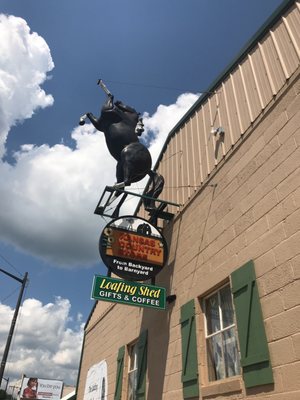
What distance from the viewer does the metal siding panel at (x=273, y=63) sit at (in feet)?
20.5

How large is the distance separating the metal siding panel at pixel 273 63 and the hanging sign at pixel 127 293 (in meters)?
4.32

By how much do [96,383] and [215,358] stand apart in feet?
23.8

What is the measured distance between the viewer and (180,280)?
802 cm

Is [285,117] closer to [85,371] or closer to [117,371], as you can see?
[117,371]

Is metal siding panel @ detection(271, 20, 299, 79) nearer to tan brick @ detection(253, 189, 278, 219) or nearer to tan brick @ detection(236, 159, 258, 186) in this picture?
tan brick @ detection(236, 159, 258, 186)

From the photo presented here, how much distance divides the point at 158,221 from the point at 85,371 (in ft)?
23.8

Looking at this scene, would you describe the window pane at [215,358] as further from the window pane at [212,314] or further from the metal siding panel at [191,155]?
the metal siding panel at [191,155]

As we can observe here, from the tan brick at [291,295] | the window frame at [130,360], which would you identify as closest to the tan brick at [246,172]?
the tan brick at [291,295]

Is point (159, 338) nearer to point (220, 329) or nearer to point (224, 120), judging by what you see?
point (220, 329)

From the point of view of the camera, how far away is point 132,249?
802 centimetres

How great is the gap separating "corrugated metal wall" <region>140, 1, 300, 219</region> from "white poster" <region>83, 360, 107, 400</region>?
5.65 meters

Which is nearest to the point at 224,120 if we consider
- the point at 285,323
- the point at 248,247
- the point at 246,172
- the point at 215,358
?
the point at 246,172

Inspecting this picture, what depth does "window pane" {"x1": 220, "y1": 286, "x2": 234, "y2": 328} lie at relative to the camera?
6.05 metres

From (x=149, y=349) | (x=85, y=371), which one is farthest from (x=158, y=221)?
(x=85, y=371)
